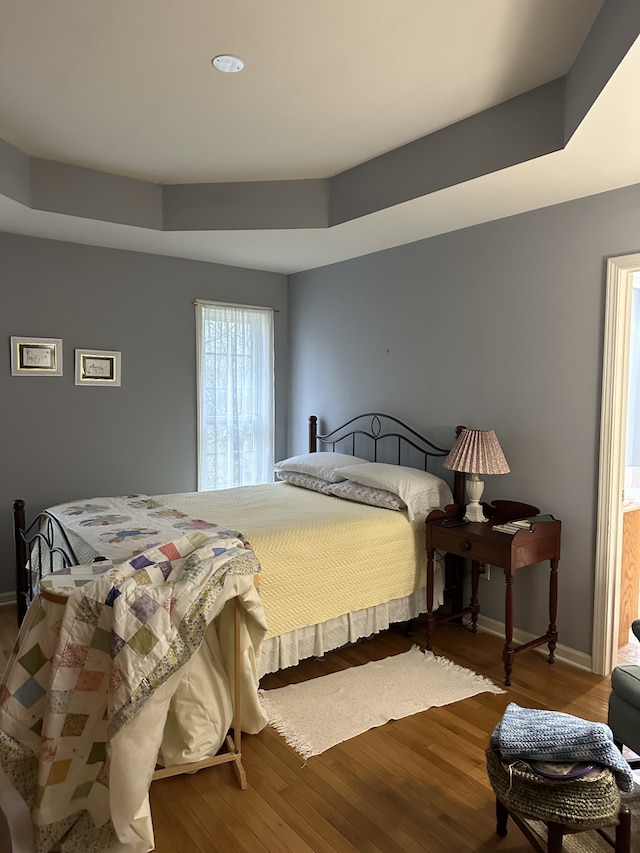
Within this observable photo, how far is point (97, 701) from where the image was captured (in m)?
1.92

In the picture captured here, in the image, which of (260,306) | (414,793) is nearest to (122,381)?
(260,306)

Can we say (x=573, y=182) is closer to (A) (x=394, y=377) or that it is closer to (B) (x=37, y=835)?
(A) (x=394, y=377)

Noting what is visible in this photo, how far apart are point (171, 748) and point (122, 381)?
2.89 m

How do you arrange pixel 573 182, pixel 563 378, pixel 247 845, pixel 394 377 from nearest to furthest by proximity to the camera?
pixel 247 845
pixel 573 182
pixel 563 378
pixel 394 377

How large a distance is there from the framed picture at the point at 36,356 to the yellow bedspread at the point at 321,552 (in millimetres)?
1329

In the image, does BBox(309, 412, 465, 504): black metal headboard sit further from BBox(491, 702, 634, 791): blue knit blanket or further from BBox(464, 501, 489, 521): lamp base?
BBox(491, 702, 634, 791): blue knit blanket

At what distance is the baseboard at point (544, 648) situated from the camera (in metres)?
3.22

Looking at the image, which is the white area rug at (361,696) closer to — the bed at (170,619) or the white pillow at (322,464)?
the bed at (170,619)

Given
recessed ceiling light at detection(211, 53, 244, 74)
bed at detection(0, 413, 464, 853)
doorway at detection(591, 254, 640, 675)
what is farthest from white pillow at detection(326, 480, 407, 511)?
recessed ceiling light at detection(211, 53, 244, 74)

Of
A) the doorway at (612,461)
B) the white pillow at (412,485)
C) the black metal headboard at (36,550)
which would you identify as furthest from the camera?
the white pillow at (412,485)

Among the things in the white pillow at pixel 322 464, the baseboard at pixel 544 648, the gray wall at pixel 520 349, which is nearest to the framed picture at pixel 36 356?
the white pillow at pixel 322 464

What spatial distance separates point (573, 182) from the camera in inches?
117

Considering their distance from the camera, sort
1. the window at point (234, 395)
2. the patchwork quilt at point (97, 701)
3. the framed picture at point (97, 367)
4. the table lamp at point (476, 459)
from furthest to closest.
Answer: the window at point (234, 395) → the framed picture at point (97, 367) → the table lamp at point (476, 459) → the patchwork quilt at point (97, 701)

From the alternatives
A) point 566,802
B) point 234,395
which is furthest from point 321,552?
point 234,395
